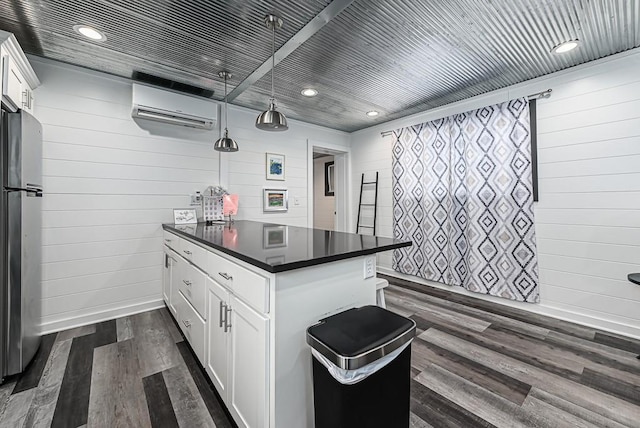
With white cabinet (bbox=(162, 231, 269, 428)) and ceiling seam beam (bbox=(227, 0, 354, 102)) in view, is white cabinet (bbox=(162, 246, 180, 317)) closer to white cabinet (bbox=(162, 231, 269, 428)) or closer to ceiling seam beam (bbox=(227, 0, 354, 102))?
white cabinet (bbox=(162, 231, 269, 428))

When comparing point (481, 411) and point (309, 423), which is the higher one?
point (309, 423)

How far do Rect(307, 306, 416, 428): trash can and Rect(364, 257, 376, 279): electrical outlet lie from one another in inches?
10.6

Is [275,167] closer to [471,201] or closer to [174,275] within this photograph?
[174,275]

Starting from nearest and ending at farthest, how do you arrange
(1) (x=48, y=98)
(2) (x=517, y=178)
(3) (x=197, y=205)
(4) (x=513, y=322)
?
(1) (x=48, y=98)
(4) (x=513, y=322)
(2) (x=517, y=178)
(3) (x=197, y=205)

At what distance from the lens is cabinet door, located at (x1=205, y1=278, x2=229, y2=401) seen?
4.85 ft

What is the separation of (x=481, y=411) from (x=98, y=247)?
3.45 metres

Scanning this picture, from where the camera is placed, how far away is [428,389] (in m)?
1.71

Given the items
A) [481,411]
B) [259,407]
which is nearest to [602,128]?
[481,411]

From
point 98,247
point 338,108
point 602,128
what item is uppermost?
point 338,108

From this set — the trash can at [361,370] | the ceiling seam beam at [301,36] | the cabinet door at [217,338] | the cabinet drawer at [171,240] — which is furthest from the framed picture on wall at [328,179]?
the trash can at [361,370]

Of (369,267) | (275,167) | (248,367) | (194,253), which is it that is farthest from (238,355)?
(275,167)

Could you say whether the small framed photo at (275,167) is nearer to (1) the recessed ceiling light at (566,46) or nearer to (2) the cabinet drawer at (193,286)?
(2) the cabinet drawer at (193,286)

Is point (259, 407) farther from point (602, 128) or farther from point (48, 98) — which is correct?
point (602, 128)

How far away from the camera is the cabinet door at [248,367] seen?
1.14 meters
